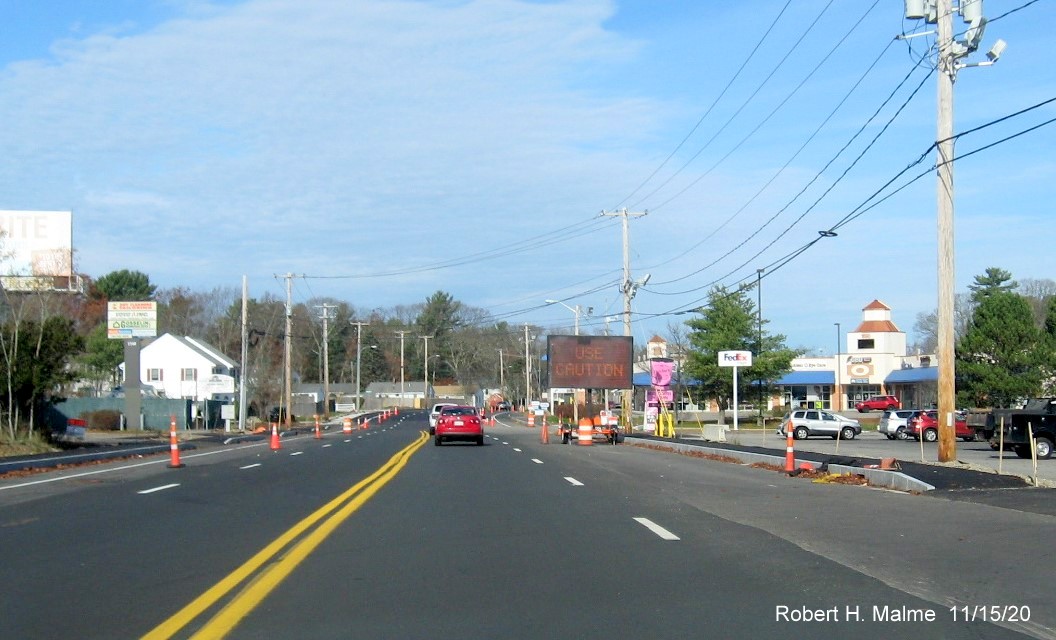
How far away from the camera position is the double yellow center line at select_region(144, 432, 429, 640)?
7461 mm

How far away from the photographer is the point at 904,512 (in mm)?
14688

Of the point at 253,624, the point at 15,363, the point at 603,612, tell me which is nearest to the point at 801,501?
the point at 603,612

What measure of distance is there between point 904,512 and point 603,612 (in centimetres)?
826

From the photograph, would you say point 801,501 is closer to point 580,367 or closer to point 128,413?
point 580,367

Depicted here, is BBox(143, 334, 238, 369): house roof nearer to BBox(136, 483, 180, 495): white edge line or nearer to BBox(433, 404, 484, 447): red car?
BBox(433, 404, 484, 447): red car

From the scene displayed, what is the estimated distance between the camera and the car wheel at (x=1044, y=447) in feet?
101

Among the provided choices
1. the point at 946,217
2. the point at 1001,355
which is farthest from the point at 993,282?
the point at 946,217

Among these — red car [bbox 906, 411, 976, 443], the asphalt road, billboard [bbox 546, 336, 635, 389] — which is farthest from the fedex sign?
the asphalt road

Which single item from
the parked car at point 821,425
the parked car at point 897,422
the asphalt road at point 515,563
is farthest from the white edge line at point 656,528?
the parked car at point 897,422

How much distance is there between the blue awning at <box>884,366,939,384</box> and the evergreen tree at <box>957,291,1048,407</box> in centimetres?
2243

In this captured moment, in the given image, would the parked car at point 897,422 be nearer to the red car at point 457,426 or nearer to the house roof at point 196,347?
the red car at point 457,426

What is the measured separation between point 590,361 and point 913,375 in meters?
45.9

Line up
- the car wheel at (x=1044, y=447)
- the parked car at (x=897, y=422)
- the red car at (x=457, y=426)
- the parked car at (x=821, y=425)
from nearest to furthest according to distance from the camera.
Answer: the car wheel at (x=1044, y=447) < the red car at (x=457, y=426) < the parked car at (x=897, y=422) < the parked car at (x=821, y=425)

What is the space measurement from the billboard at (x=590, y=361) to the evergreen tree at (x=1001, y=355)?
805 inches
